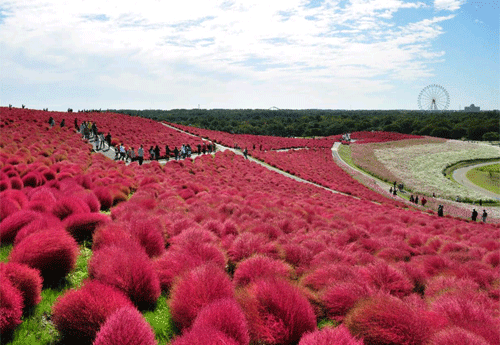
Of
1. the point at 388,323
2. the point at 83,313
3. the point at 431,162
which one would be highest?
the point at 83,313

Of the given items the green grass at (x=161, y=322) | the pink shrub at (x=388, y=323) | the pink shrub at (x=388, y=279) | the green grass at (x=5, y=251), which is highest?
the green grass at (x=5, y=251)

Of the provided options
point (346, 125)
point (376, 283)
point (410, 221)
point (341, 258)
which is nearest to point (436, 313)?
point (376, 283)

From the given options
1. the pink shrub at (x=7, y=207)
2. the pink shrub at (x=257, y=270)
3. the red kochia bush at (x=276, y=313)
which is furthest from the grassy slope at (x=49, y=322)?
the pink shrub at (x=7, y=207)

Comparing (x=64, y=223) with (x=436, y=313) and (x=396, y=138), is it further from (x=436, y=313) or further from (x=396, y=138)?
(x=396, y=138)

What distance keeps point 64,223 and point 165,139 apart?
3537 cm

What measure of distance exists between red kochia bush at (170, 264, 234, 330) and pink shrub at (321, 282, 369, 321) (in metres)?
1.14

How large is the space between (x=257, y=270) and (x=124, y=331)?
2060mm

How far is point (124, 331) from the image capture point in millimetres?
2221

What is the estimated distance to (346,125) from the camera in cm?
12625

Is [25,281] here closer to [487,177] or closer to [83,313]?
[83,313]

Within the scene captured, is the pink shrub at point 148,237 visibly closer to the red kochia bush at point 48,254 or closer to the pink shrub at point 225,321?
the red kochia bush at point 48,254

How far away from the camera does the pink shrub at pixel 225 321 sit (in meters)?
2.43

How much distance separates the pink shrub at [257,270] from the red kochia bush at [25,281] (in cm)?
210

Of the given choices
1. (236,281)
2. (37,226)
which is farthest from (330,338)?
(37,226)
